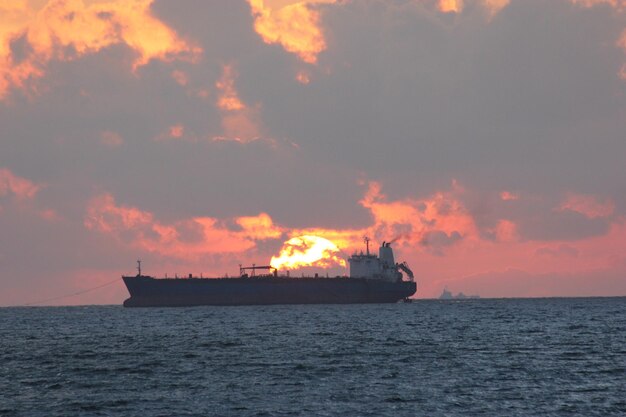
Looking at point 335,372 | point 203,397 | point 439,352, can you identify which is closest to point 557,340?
point 439,352

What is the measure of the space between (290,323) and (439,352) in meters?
48.8

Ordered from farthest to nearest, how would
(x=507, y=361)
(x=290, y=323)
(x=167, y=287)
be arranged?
1. (x=167, y=287)
2. (x=290, y=323)
3. (x=507, y=361)

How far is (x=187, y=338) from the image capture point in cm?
9262

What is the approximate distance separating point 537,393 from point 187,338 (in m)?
49.6

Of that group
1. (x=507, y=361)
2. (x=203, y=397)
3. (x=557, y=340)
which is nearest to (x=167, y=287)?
(x=557, y=340)

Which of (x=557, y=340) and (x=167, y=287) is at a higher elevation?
(x=167, y=287)

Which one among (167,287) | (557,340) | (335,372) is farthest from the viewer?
(167,287)

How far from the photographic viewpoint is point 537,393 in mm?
49844

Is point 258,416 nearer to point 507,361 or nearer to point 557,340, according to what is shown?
point 507,361

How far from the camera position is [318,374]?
5809 cm

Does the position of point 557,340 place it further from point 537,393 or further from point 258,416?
point 258,416

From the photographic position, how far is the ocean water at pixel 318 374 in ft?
150

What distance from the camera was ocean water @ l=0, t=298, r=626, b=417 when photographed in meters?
45.8

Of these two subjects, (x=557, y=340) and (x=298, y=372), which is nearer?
(x=298, y=372)
